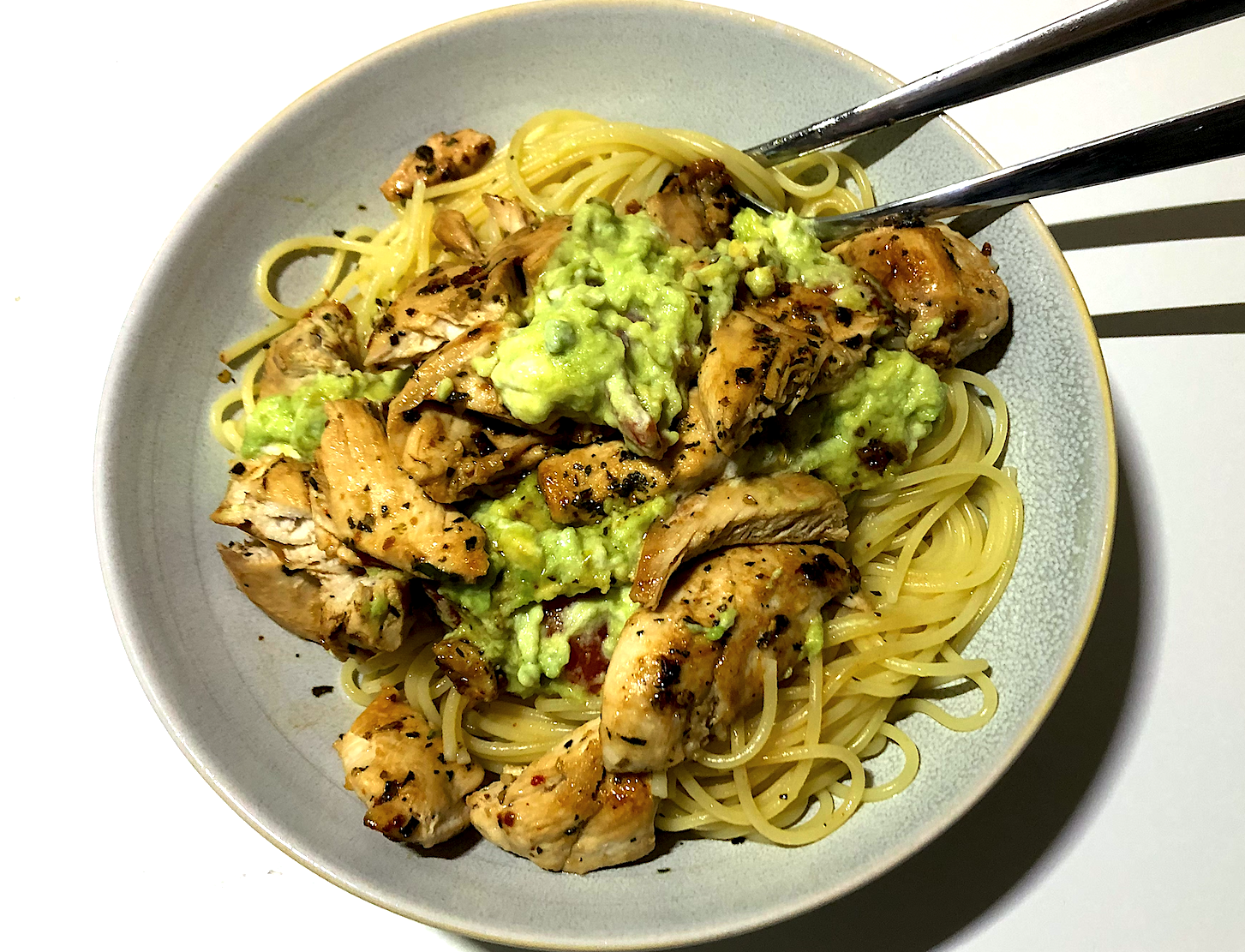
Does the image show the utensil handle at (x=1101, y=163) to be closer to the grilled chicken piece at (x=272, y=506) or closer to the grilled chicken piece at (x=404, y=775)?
the grilled chicken piece at (x=272, y=506)

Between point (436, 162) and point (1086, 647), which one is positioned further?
point (436, 162)

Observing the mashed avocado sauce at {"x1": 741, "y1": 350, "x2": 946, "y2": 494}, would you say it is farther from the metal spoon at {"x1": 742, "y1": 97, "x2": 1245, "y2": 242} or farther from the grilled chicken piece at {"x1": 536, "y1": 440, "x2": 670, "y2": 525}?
the metal spoon at {"x1": 742, "y1": 97, "x2": 1245, "y2": 242}

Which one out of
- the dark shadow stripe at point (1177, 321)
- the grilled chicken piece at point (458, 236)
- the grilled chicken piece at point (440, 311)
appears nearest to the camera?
the grilled chicken piece at point (440, 311)

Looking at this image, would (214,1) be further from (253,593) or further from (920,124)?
(920,124)

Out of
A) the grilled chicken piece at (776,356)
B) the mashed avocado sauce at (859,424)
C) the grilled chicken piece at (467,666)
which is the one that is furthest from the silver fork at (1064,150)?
the grilled chicken piece at (467,666)

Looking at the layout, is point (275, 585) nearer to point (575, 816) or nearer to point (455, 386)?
point (455, 386)

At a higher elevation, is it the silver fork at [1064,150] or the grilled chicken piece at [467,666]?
the silver fork at [1064,150]

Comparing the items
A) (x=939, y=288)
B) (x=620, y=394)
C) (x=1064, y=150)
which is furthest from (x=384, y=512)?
(x=1064, y=150)

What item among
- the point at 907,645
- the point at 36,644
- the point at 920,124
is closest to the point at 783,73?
the point at 920,124
